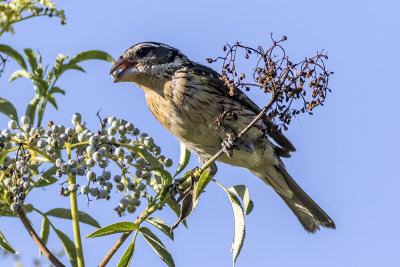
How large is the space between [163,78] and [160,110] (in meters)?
0.32

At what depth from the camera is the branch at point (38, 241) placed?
2479 mm

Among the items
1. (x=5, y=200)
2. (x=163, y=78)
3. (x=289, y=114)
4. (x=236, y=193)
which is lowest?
(x=5, y=200)

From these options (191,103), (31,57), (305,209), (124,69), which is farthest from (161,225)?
(305,209)

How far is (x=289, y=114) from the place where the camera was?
10.4ft

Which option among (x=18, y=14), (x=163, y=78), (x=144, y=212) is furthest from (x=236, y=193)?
(x=163, y=78)

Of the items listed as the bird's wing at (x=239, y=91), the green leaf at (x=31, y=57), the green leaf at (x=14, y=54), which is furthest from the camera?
the bird's wing at (x=239, y=91)

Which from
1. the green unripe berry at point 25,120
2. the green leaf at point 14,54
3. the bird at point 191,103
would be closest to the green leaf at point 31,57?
the green leaf at point 14,54

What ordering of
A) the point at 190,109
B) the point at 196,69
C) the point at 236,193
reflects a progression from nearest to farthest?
the point at 236,193, the point at 190,109, the point at 196,69

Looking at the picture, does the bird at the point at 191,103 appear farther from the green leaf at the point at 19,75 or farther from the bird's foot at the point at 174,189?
the bird's foot at the point at 174,189

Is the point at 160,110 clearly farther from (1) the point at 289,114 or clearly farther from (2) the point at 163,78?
(1) the point at 289,114

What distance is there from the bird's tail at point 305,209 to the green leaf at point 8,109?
3887mm

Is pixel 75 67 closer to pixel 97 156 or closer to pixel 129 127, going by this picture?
pixel 129 127

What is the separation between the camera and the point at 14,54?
140 inches

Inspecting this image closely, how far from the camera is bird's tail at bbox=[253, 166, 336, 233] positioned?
6.63 meters
